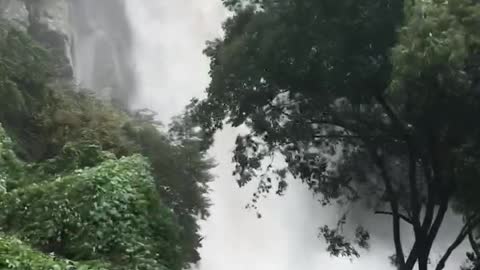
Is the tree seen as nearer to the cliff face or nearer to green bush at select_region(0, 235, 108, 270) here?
green bush at select_region(0, 235, 108, 270)

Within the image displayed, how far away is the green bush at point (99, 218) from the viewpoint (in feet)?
16.4

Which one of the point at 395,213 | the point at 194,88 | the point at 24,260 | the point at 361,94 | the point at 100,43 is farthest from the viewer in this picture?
the point at 194,88

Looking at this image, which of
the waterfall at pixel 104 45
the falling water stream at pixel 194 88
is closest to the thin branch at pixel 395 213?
the falling water stream at pixel 194 88

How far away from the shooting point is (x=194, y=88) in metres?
32.8

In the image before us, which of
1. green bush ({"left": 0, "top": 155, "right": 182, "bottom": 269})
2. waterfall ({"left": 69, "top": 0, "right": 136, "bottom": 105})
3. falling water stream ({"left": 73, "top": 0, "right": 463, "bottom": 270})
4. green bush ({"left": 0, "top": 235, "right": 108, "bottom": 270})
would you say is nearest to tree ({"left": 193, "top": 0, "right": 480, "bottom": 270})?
green bush ({"left": 0, "top": 155, "right": 182, "bottom": 269})

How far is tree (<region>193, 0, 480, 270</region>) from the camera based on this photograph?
853 cm

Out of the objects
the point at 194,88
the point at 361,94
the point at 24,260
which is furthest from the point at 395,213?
the point at 194,88

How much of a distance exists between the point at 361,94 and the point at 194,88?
2263cm

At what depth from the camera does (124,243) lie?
4.98 m

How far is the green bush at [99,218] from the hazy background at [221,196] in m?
18.0

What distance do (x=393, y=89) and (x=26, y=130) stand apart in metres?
5.99

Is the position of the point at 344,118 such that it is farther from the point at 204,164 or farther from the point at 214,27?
the point at 214,27

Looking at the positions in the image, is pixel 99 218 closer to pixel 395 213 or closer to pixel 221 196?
pixel 395 213

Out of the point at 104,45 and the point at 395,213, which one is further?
the point at 104,45
